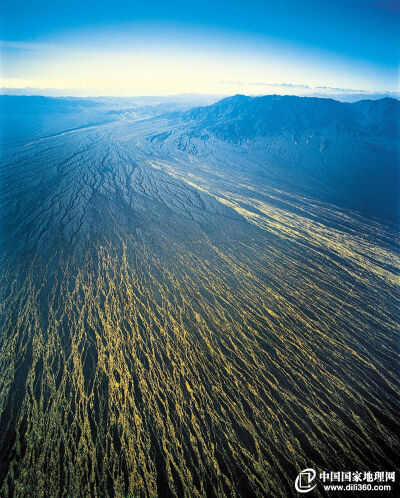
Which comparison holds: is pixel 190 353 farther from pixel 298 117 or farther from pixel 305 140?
pixel 298 117

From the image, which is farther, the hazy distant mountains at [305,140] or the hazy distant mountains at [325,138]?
the hazy distant mountains at [305,140]

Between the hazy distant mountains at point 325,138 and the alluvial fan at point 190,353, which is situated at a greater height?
the hazy distant mountains at point 325,138

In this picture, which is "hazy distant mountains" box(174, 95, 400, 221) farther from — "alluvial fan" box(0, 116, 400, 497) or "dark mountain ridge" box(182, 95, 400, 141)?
"alluvial fan" box(0, 116, 400, 497)

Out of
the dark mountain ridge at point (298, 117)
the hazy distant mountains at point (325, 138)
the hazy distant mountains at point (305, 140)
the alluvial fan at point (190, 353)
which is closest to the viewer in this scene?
the alluvial fan at point (190, 353)

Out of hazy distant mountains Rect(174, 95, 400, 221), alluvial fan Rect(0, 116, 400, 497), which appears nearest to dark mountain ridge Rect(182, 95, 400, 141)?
hazy distant mountains Rect(174, 95, 400, 221)

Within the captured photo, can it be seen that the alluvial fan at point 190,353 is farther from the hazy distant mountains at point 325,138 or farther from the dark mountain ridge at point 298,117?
the dark mountain ridge at point 298,117

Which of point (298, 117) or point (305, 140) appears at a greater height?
point (298, 117)

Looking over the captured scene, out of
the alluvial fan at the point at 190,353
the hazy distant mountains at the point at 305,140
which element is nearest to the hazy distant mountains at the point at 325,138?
the hazy distant mountains at the point at 305,140

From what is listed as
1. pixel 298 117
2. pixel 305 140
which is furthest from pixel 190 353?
pixel 298 117

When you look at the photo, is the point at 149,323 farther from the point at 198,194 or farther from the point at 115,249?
the point at 198,194
